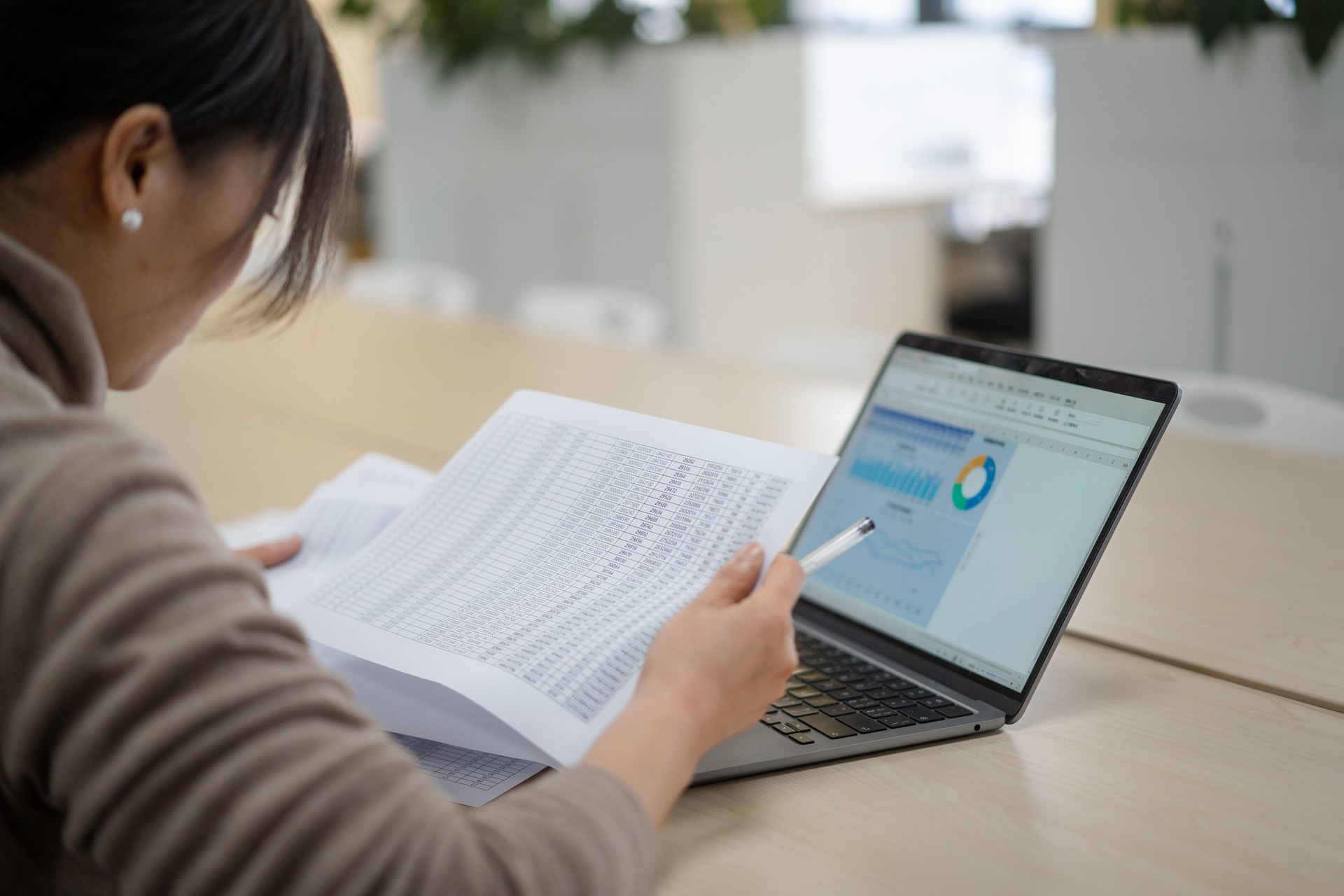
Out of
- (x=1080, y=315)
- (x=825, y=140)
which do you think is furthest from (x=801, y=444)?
(x=825, y=140)

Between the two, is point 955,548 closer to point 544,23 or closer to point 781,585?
point 781,585

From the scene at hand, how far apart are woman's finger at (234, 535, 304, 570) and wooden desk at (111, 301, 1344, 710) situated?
292 millimetres

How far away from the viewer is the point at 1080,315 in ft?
8.48

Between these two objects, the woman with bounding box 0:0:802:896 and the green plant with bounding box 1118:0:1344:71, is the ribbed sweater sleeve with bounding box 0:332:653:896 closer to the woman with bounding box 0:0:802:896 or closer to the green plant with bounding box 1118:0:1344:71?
the woman with bounding box 0:0:802:896

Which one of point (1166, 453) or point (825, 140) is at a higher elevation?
point (1166, 453)

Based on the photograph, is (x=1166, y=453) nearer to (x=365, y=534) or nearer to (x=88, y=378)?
(x=365, y=534)

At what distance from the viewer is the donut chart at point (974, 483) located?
828mm

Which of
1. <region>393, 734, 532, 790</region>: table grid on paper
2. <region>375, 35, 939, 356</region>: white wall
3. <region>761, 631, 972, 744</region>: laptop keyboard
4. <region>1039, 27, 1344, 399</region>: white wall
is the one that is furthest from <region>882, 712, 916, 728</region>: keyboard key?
<region>375, 35, 939, 356</region>: white wall

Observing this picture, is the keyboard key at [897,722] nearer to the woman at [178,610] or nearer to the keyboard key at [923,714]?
the keyboard key at [923,714]

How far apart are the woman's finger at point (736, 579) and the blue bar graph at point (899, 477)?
0.75 feet

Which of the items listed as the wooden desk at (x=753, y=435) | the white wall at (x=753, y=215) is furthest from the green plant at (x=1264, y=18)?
the white wall at (x=753, y=215)

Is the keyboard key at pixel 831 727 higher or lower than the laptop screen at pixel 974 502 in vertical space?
lower

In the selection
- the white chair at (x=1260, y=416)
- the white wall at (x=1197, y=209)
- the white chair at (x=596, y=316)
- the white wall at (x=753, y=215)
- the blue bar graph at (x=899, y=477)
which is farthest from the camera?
the white wall at (x=753, y=215)

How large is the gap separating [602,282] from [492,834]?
3601 millimetres
